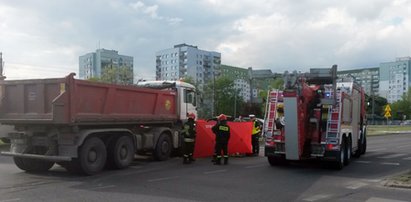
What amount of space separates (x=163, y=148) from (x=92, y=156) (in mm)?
4046

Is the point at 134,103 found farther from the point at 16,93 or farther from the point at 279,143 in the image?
the point at 279,143

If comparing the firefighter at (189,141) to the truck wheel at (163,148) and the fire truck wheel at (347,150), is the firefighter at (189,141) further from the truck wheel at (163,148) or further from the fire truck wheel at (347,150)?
the fire truck wheel at (347,150)

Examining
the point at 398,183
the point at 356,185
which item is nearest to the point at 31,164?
the point at 356,185

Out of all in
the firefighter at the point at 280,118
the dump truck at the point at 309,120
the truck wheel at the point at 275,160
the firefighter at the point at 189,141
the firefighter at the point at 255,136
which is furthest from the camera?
the firefighter at the point at 255,136

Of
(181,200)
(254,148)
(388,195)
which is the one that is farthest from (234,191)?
(254,148)

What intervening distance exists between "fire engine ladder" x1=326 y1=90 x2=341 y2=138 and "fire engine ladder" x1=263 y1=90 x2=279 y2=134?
1.62 m

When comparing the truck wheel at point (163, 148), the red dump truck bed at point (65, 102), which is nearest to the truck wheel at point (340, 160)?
the truck wheel at point (163, 148)

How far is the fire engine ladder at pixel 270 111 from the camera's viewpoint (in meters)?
14.2

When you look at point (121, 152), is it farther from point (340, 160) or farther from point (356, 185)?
point (356, 185)

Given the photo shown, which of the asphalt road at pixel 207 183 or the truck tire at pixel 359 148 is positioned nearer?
the asphalt road at pixel 207 183

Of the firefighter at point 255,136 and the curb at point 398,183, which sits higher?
the firefighter at point 255,136

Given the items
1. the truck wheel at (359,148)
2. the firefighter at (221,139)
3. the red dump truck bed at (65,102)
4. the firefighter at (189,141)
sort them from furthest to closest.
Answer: the truck wheel at (359,148), the firefighter at (189,141), the firefighter at (221,139), the red dump truck bed at (65,102)

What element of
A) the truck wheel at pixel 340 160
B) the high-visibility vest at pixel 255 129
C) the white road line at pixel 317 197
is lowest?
the white road line at pixel 317 197

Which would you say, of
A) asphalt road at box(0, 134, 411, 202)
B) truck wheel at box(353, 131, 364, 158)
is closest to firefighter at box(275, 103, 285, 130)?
asphalt road at box(0, 134, 411, 202)
